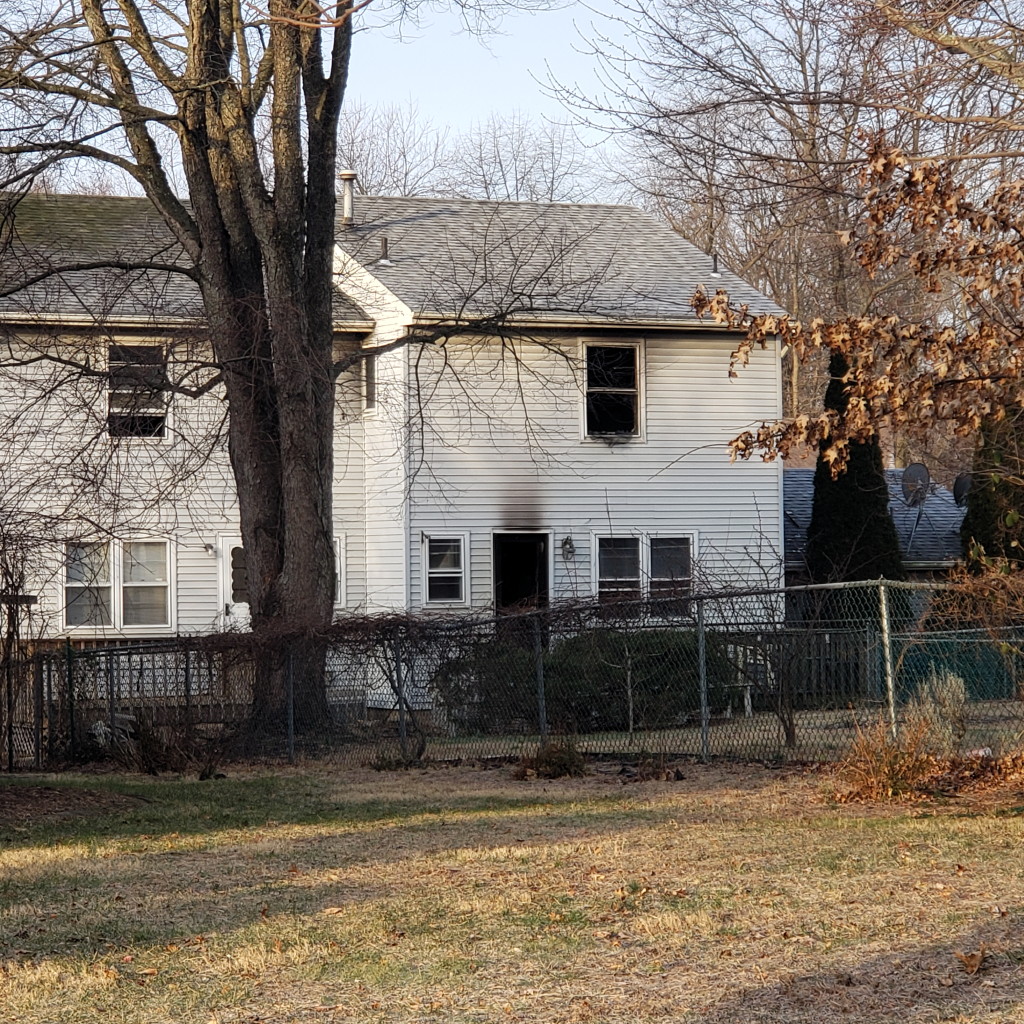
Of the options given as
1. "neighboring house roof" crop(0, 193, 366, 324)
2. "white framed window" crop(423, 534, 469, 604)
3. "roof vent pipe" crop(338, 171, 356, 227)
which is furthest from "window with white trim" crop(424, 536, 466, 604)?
"roof vent pipe" crop(338, 171, 356, 227)

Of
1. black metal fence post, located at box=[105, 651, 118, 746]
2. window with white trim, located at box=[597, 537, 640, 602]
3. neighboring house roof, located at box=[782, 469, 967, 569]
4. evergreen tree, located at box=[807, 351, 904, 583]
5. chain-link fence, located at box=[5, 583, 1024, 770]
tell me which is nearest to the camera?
chain-link fence, located at box=[5, 583, 1024, 770]

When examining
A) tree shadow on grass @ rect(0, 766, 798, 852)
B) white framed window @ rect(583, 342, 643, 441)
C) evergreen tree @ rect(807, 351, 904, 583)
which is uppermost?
white framed window @ rect(583, 342, 643, 441)

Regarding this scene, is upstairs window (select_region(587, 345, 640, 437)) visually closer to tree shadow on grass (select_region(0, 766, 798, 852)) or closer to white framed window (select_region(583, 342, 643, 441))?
white framed window (select_region(583, 342, 643, 441))

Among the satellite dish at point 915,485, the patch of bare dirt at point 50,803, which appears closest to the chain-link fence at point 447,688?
the patch of bare dirt at point 50,803

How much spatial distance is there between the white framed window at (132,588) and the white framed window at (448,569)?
3.96m

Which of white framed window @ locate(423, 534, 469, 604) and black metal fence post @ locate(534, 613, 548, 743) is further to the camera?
white framed window @ locate(423, 534, 469, 604)

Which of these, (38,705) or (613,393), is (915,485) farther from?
(38,705)

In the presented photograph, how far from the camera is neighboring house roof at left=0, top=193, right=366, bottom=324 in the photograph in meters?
19.7

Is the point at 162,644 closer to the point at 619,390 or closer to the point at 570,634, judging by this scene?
the point at 570,634

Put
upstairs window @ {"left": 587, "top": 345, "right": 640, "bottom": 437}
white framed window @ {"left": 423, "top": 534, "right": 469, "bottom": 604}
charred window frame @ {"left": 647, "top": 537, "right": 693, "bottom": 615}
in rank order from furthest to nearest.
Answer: upstairs window @ {"left": 587, "top": 345, "right": 640, "bottom": 437}, charred window frame @ {"left": 647, "top": 537, "right": 693, "bottom": 615}, white framed window @ {"left": 423, "top": 534, "right": 469, "bottom": 604}

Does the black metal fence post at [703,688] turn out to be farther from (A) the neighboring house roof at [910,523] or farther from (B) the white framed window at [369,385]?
(A) the neighboring house roof at [910,523]

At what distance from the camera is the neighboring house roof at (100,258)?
19.7 m

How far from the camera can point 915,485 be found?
28.5 meters

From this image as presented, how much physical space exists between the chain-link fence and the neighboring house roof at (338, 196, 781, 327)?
6.86 m
